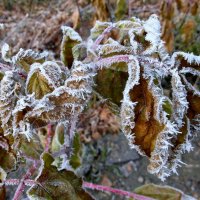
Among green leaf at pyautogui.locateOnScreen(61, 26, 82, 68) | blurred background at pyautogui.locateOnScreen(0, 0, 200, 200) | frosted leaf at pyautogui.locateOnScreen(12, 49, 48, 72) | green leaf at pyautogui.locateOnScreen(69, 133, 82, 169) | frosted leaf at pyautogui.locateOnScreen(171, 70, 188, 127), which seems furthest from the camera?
blurred background at pyautogui.locateOnScreen(0, 0, 200, 200)

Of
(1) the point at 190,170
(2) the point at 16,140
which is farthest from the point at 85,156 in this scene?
(2) the point at 16,140

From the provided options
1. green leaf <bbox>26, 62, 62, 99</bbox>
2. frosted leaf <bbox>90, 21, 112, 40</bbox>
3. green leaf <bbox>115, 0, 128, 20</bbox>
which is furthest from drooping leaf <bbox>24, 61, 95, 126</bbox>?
green leaf <bbox>115, 0, 128, 20</bbox>

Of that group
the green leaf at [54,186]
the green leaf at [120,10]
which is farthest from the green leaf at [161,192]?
the green leaf at [120,10]

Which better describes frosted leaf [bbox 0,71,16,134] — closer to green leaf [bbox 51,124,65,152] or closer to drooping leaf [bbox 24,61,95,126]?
drooping leaf [bbox 24,61,95,126]

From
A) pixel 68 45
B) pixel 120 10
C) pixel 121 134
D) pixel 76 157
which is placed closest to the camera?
pixel 68 45

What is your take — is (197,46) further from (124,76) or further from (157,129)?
(157,129)

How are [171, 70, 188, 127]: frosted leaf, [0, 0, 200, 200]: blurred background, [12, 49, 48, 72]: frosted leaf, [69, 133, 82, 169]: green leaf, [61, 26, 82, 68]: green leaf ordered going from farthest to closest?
[0, 0, 200, 200]: blurred background < [69, 133, 82, 169]: green leaf < [61, 26, 82, 68]: green leaf < [12, 49, 48, 72]: frosted leaf < [171, 70, 188, 127]: frosted leaf

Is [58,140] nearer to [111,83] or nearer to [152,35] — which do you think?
[111,83]

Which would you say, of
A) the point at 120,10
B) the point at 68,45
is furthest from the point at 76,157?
the point at 120,10
